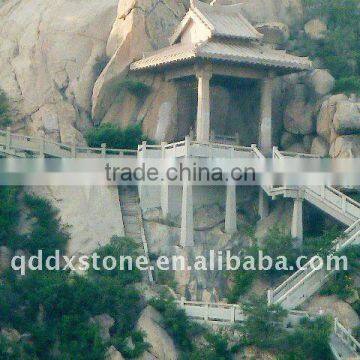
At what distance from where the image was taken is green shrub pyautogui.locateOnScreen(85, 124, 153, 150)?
53.9 metres

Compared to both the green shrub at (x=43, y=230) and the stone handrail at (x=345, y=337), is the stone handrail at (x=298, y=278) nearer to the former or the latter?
the stone handrail at (x=345, y=337)

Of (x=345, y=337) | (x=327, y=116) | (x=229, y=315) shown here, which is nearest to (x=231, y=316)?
(x=229, y=315)

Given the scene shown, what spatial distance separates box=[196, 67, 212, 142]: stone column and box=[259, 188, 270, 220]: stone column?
10.5 ft

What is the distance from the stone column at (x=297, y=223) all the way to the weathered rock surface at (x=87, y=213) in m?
6.22

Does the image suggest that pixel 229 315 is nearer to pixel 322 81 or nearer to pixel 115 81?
pixel 322 81

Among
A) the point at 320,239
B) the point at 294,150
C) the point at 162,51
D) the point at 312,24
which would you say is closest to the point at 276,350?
the point at 320,239

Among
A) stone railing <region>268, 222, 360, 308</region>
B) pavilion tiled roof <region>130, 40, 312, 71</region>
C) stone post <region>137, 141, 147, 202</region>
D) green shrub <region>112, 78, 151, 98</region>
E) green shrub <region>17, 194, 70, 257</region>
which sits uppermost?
pavilion tiled roof <region>130, 40, 312, 71</region>

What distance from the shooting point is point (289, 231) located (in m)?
50.4

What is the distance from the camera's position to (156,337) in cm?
4528

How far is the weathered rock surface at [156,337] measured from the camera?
45031mm

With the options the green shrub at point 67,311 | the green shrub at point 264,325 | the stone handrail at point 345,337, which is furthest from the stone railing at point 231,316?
the green shrub at point 67,311

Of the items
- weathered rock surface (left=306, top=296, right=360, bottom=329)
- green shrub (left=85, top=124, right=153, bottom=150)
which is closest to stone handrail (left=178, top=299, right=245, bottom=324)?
weathered rock surface (left=306, top=296, right=360, bottom=329)

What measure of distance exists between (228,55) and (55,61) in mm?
8702

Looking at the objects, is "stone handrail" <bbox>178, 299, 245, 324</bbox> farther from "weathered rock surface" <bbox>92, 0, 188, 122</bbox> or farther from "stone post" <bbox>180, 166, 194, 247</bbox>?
"weathered rock surface" <bbox>92, 0, 188, 122</bbox>
